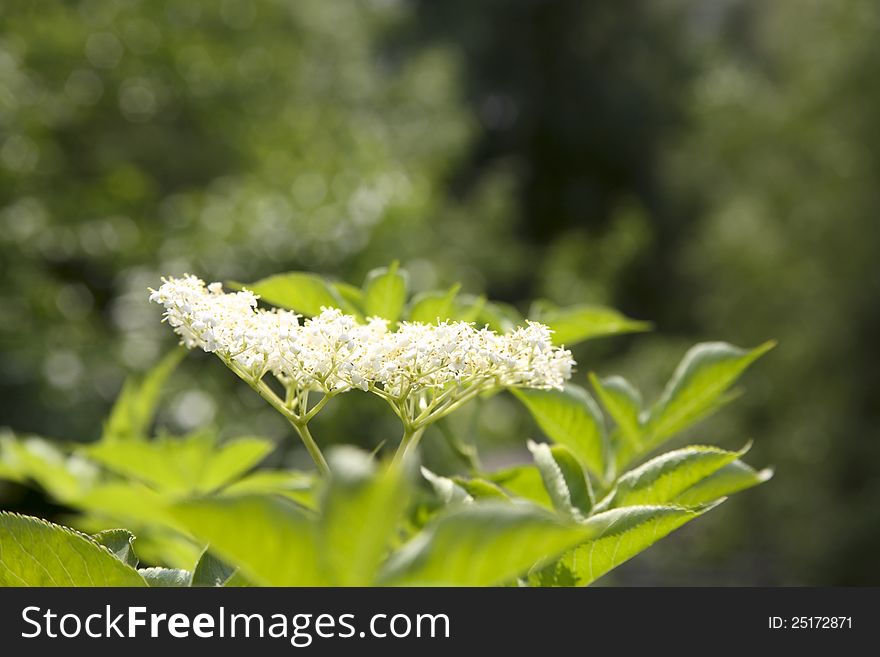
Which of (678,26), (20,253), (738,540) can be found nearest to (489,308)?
(20,253)

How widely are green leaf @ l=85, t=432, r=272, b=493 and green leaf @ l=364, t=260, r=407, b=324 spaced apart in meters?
0.17

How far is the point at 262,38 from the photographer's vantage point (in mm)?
4848

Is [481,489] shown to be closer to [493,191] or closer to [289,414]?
[289,414]

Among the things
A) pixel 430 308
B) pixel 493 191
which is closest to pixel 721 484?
pixel 430 308

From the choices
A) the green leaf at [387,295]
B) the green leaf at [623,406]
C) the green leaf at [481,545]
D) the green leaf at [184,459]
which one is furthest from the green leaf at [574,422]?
the green leaf at [481,545]

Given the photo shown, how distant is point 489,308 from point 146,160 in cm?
386

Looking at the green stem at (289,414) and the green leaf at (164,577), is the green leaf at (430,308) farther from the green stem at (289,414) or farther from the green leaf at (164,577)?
the green leaf at (164,577)

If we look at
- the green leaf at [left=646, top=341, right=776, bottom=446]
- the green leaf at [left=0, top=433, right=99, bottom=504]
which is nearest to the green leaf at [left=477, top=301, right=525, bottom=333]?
the green leaf at [left=646, top=341, right=776, bottom=446]

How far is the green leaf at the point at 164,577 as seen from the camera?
0.43 metres

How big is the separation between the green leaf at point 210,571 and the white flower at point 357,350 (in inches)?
4.5

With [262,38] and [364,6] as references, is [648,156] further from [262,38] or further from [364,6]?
[262,38]

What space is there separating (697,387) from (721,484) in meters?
0.18

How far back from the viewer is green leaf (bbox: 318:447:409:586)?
0.26 m
